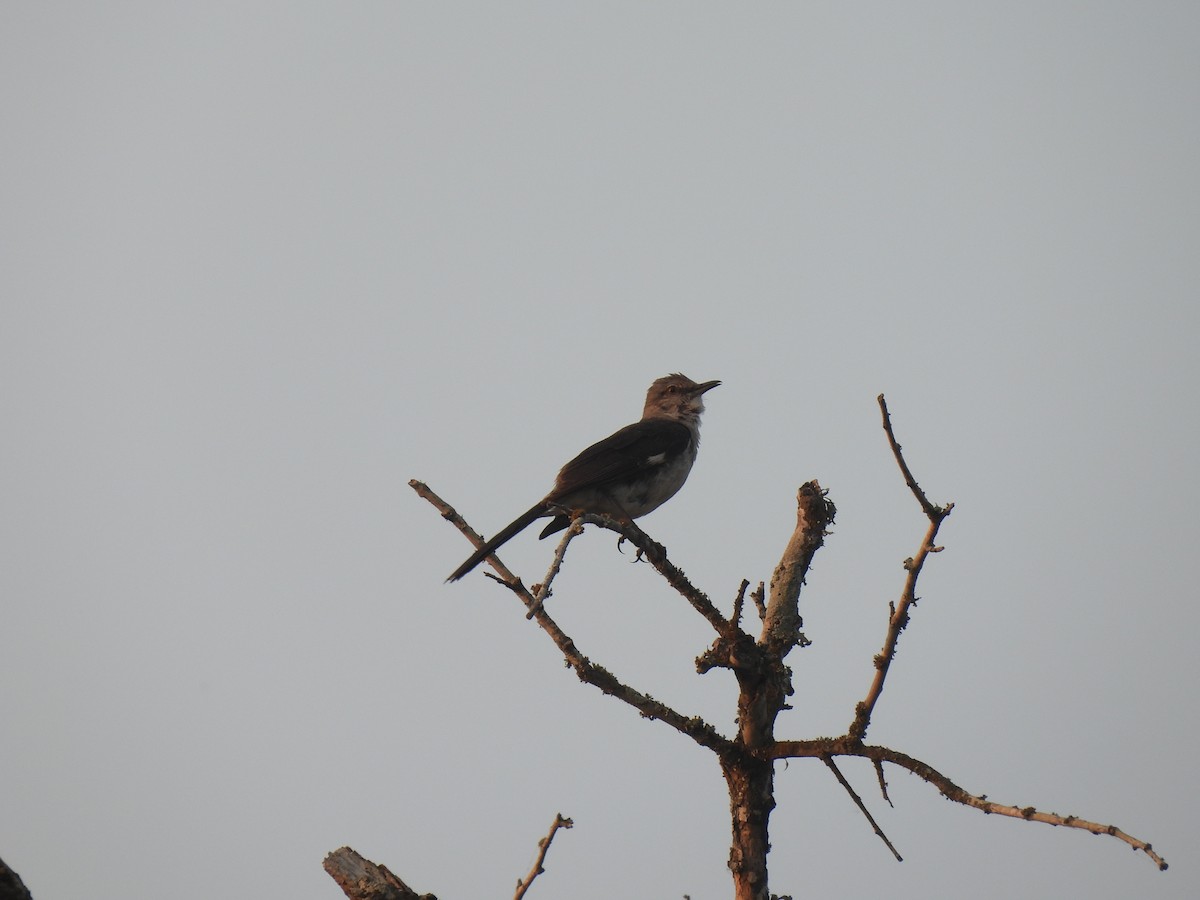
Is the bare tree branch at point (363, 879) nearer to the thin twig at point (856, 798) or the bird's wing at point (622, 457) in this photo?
the thin twig at point (856, 798)

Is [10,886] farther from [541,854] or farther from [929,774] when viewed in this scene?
[929,774]

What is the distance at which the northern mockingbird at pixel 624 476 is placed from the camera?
8.59 meters

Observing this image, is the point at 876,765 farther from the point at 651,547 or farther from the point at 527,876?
the point at 651,547

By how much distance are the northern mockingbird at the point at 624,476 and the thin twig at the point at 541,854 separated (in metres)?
3.89

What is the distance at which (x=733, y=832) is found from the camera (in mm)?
4531

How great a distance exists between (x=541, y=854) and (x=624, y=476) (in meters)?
5.05

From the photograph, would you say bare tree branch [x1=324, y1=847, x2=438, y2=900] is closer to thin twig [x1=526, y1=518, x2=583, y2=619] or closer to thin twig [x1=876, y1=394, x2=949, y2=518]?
thin twig [x1=526, y1=518, x2=583, y2=619]

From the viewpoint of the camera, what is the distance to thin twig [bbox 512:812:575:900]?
380 centimetres

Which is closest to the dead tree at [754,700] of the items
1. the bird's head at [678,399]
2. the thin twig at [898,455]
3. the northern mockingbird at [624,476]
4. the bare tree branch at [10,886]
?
the thin twig at [898,455]

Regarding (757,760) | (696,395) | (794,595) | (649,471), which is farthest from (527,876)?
(696,395)

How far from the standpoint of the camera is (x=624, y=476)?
348 inches

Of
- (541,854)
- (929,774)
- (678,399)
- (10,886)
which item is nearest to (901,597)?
(929,774)

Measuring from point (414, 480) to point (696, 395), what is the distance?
5963 millimetres

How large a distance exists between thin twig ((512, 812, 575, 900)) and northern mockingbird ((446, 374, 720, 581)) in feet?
12.8
